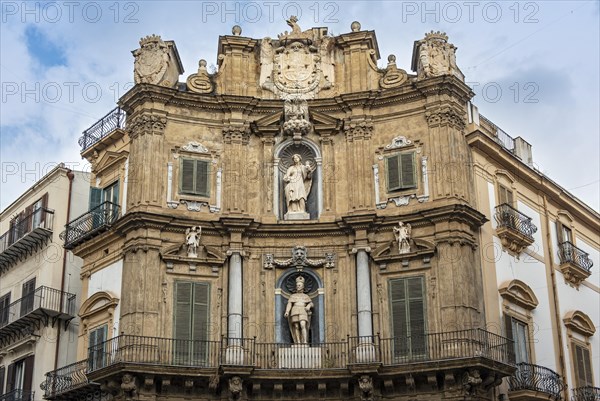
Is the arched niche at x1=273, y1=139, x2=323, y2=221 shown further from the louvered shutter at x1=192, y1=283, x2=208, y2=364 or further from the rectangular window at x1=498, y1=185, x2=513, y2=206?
the rectangular window at x1=498, y1=185, x2=513, y2=206

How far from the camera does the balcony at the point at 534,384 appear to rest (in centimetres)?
3017

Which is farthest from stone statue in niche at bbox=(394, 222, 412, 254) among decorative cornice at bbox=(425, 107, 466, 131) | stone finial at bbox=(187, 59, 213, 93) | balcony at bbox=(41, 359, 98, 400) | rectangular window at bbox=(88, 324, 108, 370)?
balcony at bbox=(41, 359, 98, 400)

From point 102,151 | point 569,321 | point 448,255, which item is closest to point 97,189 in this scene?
point 102,151

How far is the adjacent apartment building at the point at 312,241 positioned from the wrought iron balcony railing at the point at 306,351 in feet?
0.18

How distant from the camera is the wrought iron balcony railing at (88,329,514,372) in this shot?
29609 millimetres

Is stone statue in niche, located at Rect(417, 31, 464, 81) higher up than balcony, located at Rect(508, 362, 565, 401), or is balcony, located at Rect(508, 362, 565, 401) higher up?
stone statue in niche, located at Rect(417, 31, 464, 81)

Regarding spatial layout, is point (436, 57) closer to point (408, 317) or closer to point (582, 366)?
point (408, 317)

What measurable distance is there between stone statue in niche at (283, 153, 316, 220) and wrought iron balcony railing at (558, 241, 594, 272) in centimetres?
977

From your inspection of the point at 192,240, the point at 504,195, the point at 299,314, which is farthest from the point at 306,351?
the point at 504,195

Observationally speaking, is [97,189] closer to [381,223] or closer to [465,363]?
[381,223]

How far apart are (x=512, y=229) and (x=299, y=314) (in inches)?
296

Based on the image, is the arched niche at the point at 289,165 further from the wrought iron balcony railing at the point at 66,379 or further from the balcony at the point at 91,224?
the wrought iron balcony railing at the point at 66,379

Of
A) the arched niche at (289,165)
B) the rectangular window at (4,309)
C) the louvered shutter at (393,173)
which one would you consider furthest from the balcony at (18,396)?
the louvered shutter at (393,173)

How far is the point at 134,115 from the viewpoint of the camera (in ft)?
109
